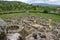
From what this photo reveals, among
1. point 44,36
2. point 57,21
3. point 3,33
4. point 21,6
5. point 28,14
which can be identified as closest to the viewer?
point 3,33

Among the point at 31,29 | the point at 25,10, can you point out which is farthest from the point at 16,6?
the point at 31,29

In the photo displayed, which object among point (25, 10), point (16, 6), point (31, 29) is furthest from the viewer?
point (16, 6)

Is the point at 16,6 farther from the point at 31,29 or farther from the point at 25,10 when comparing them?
the point at 31,29

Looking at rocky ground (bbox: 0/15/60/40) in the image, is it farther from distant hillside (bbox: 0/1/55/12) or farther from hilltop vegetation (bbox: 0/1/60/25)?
distant hillside (bbox: 0/1/55/12)

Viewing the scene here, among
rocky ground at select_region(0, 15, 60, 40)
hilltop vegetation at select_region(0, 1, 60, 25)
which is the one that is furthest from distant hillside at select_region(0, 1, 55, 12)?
rocky ground at select_region(0, 15, 60, 40)

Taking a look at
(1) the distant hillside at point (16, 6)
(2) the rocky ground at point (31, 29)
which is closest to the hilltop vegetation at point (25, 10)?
(1) the distant hillside at point (16, 6)

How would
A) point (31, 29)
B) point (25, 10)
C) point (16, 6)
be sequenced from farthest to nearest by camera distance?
1. point (16, 6)
2. point (25, 10)
3. point (31, 29)

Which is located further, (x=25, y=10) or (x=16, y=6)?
(x=16, y=6)

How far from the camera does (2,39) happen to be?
11.6 ft

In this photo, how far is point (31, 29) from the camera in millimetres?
4965

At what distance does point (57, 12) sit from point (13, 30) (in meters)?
2.46

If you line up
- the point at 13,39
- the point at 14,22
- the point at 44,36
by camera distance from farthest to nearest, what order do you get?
the point at 14,22 → the point at 44,36 → the point at 13,39

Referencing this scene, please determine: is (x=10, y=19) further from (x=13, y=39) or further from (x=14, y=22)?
(x=13, y=39)

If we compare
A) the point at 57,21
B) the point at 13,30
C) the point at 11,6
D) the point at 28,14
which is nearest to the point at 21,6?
the point at 11,6
